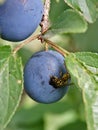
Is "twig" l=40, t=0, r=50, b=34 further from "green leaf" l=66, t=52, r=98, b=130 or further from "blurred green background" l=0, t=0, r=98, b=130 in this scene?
"blurred green background" l=0, t=0, r=98, b=130

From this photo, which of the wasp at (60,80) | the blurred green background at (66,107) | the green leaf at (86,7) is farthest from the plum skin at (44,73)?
the blurred green background at (66,107)

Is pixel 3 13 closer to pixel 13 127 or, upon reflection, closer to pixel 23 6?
pixel 23 6

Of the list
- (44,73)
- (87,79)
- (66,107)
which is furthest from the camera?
(66,107)

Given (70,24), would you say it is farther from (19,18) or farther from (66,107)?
(66,107)

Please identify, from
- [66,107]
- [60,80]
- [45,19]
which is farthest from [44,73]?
[66,107]

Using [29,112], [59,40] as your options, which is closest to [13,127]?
[29,112]

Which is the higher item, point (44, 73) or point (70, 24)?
point (70, 24)

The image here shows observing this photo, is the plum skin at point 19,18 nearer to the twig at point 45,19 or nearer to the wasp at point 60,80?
the twig at point 45,19
